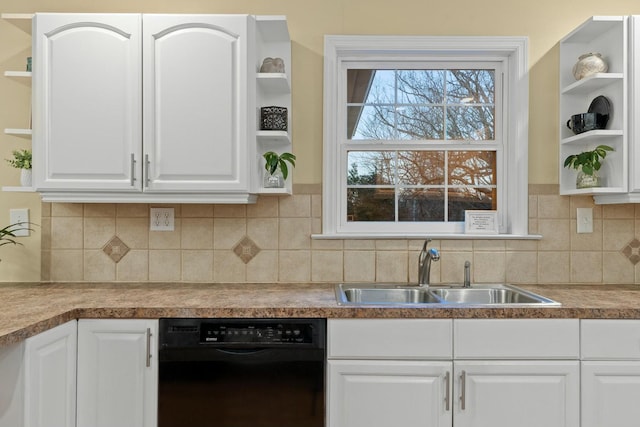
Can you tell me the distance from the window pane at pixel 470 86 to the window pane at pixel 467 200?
0.48 meters

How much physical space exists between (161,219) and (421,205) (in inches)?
54.0

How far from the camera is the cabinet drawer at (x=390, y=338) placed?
74.1 inches

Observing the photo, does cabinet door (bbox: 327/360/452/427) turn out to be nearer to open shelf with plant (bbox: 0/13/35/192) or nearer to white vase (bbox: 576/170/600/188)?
white vase (bbox: 576/170/600/188)

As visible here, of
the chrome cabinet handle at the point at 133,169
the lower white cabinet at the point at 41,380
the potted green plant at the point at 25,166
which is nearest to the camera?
the lower white cabinet at the point at 41,380

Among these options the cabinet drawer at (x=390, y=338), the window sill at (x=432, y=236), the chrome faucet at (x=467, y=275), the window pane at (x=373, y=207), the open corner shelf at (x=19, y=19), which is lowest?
the cabinet drawer at (x=390, y=338)

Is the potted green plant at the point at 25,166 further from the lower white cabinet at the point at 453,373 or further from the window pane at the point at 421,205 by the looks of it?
the window pane at the point at 421,205

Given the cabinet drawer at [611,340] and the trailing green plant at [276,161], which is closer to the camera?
the cabinet drawer at [611,340]

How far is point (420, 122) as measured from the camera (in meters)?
2.64

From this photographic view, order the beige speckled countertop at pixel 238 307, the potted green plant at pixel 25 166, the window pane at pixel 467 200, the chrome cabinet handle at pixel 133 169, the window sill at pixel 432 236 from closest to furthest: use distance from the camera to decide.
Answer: the beige speckled countertop at pixel 238 307
the chrome cabinet handle at pixel 133 169
the potted green plant at pixel 25 166
the window sill at pixel 432 236
the window pane at pixel 467 200

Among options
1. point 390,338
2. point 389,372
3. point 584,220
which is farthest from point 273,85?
point 584,220

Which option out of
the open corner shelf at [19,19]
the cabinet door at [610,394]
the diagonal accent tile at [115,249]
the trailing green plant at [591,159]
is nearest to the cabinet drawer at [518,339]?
the cabinet door at [610,394]

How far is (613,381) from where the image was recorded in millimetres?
1879

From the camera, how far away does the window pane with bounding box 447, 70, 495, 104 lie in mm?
2639

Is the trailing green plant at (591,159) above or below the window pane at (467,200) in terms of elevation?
above
